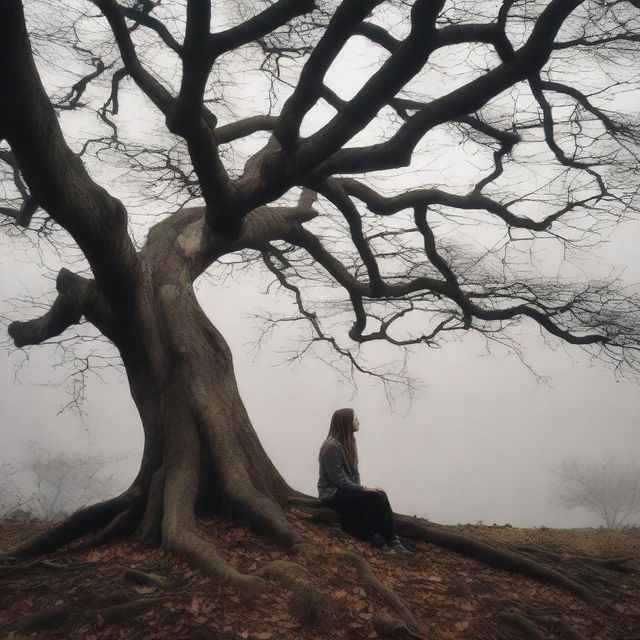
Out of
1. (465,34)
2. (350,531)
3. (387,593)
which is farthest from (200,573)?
(465,34)

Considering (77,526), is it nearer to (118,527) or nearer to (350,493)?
(118,527)

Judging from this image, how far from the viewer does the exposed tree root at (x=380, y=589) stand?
3.02 meters

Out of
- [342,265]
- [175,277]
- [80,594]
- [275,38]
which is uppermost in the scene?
[275,38]

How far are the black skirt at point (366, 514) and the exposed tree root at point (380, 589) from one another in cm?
72

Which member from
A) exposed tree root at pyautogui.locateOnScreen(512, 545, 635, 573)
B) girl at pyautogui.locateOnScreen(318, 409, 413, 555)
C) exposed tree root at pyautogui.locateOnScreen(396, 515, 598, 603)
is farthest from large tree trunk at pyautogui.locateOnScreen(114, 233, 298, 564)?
exposed tree root at pyautogui.locateOnScreen(512, 545, 635, 573)

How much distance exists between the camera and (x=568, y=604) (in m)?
3.80

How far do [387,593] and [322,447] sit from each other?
69.1 inches

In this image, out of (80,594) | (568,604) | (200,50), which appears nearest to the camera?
(80,594)

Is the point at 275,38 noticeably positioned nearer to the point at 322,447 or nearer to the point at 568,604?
the point at 322,447

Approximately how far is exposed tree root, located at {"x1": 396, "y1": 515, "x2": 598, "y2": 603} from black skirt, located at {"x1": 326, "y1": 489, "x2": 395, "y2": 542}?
16.1 inches

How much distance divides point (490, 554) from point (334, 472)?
1.53 m

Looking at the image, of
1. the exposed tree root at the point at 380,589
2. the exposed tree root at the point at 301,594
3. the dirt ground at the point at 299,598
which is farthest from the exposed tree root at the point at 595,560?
the exposed tree root at the point at 301,594

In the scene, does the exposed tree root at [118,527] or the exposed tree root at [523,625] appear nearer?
the exposed tree root at [523,625]

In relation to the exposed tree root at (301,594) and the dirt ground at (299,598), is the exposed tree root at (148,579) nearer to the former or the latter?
the dirt ground at (299,598)
